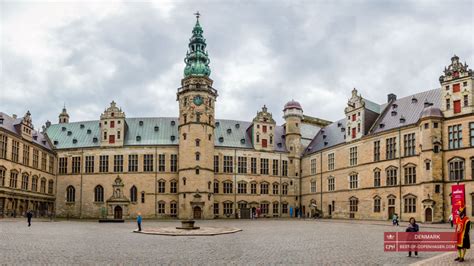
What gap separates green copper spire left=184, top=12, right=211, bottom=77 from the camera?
265 feet

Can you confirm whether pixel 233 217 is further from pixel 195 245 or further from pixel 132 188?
pixel 195 245

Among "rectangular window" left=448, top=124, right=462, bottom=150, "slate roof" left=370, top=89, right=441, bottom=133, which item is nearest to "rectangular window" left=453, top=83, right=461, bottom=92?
"slate roof" left=370, top=89, right=441, bottom=133

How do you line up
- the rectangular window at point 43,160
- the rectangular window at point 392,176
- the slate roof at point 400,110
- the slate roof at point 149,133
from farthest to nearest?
the slate roof at point 149,133 < the rectangular window at point 43,160 < the rectangular window at point 392,176 < the slate roof at point 400,110

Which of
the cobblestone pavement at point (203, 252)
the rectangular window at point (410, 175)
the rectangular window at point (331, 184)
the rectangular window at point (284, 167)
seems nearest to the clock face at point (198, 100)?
the rectangular window at point (284, 167)

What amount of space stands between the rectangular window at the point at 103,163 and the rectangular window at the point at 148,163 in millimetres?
6118

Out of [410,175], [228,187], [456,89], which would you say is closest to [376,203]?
[410,175]

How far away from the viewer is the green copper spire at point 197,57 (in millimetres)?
80875

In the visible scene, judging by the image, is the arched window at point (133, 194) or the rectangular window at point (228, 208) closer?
the arched window at point (133, 194)

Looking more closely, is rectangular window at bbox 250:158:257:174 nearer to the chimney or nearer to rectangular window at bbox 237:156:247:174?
rectangular window at bbox 237:156:247:174

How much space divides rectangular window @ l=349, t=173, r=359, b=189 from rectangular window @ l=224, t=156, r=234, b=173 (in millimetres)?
20118

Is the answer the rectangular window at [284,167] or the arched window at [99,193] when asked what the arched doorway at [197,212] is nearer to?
the arched window at [99,193]

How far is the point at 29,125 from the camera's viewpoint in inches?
2859

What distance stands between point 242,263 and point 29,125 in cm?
6087

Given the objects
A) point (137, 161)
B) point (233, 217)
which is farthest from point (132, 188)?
point (233, 217)
